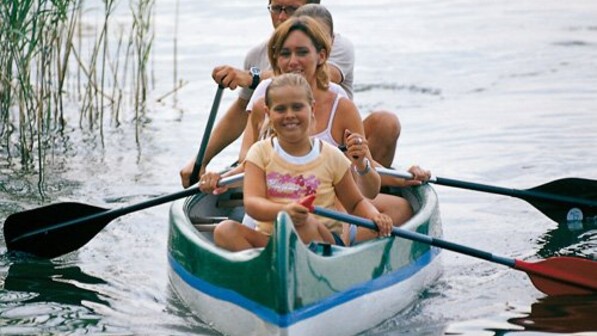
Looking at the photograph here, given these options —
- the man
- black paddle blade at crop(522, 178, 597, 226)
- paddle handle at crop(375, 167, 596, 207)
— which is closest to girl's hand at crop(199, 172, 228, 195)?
the man

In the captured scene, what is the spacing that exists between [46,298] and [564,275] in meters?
2.59

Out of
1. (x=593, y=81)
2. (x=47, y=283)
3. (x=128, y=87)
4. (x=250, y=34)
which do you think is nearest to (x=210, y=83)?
(x=128, y=87)

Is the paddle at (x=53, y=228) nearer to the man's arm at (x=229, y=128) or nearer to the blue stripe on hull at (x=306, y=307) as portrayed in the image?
the man's arm at (x=229, y=128)

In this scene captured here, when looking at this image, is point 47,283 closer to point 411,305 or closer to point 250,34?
point 411,305

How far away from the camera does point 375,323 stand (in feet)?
20.4

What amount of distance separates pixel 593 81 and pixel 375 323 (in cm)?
741

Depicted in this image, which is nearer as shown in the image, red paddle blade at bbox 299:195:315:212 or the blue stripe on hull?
the blue stripe on hull

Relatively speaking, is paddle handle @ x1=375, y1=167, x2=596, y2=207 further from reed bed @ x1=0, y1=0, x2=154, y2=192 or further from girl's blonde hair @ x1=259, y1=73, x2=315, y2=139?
reed bed @ x1=0, y1=0, x2=154, y2=192

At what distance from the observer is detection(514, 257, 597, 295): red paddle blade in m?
6.68

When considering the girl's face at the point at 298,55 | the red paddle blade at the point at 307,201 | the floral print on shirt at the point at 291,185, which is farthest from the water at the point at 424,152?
the girl's face at the point at 298,55

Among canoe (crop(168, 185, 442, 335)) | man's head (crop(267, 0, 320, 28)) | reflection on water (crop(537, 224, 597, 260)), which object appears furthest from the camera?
reflection on water (crop(537, 224, 597, 260))

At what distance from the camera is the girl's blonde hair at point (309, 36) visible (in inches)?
256

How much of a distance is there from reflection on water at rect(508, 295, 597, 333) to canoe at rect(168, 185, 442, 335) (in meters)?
0.54

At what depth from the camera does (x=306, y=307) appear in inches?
218
